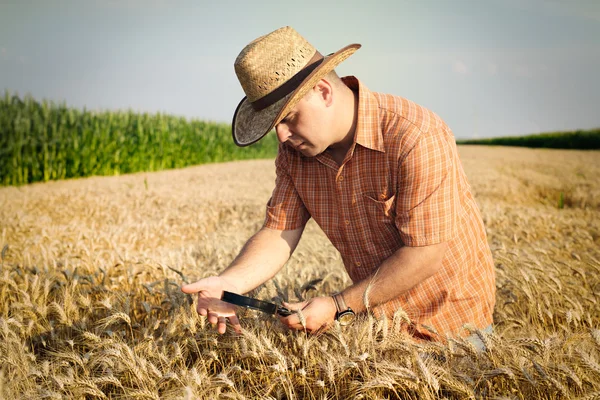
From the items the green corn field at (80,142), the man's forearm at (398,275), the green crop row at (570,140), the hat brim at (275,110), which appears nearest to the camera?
the hat brim at (275,110)

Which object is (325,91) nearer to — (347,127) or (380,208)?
(347,127)

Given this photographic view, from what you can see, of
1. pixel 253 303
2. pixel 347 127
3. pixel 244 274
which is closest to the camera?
pixel 253 303

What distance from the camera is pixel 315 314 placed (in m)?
2.10

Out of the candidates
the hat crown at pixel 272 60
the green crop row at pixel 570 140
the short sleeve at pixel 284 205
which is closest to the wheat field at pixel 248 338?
the short sleeve at pixel 284 205

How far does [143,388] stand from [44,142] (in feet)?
49.8

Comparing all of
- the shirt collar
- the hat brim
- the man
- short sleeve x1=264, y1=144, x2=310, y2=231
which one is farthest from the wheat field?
the hat brim

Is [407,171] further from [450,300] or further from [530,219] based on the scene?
[530,219]

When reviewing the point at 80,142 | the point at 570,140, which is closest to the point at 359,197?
the point at 80,142

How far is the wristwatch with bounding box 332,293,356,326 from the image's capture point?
2.15 m

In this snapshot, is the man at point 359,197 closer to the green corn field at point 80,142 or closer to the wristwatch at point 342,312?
the wristwatch at point 342,312

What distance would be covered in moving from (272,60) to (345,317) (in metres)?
1.23

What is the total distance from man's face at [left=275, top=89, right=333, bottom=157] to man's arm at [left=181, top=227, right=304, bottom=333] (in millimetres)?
654

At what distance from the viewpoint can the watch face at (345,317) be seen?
2148mm

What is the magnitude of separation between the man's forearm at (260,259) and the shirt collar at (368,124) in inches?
30.1
